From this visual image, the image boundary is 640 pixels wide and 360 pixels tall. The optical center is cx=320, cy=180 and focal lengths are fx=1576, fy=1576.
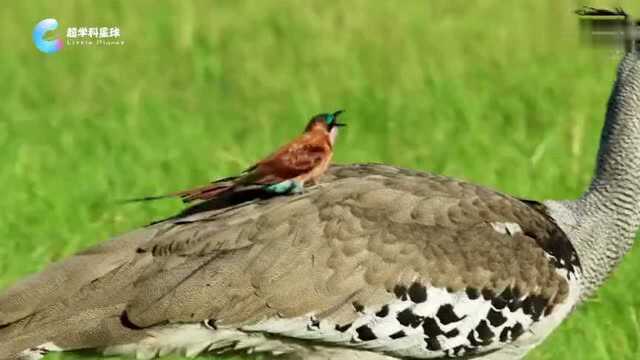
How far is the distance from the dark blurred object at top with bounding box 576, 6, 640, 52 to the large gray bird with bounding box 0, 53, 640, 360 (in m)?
0.82

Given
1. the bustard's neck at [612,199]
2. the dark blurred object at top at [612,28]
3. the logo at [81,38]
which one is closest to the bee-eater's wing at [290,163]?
the bustard's neck at [612,199]

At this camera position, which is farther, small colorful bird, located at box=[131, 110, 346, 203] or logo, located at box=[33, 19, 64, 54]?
logo, located at box=[33, 19, 64, 54]

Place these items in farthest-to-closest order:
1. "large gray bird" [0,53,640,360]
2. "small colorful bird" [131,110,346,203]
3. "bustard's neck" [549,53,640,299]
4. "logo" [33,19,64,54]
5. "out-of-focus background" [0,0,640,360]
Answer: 1. "logo" [33,19,64,54]
2. "out-of-focus background" [0,0,640,360]
3. "bustard's neck" [549,53,640,299]
4. "small colorful bird" [131,110,346,203]
5. "large gray bird" [0,53,640,360]

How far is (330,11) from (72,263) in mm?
5239

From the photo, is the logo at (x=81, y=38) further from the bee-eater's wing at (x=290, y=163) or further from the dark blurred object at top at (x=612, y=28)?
the bee-eater's wing at (x=290, y=163)

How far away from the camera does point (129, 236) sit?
5.13m

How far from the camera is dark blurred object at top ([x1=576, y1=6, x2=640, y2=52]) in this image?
5.65 meters

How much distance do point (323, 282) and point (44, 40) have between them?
16.4ft

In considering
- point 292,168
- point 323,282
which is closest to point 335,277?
point 323,282

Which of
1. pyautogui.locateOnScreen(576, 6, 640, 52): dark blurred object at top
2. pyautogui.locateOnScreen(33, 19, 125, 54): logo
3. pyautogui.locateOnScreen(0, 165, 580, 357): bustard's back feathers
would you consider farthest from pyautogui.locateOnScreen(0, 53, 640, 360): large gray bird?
pyautogui.locateOnScreen(33, 19, 125, 54): logo

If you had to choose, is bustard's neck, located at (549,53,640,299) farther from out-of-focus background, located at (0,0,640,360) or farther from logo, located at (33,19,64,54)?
logo, located at (33,19,64,54)

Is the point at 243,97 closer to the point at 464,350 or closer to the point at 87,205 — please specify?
the point at 87,205

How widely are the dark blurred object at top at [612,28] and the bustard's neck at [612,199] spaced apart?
0.09 m

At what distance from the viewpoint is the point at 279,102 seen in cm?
888
